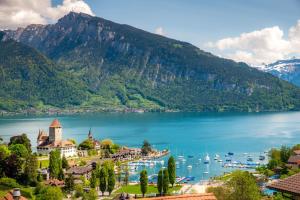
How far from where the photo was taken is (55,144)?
87125 millimetres

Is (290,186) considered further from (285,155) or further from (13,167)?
(285,155)

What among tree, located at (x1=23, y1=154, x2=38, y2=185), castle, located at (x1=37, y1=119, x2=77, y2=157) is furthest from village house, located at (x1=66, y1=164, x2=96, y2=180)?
castle, located at (x1=37, y1=119, x2=77, y2=157)

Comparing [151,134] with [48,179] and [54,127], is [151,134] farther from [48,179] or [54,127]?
[48,179]

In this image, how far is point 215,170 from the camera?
88.8 m

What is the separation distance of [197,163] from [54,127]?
31.9 metres

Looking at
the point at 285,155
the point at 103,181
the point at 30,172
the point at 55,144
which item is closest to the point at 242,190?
the point at 30,172

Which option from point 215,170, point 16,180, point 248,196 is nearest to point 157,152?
point 215,170

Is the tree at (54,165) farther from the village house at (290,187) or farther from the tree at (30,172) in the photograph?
the village house at (290,187)

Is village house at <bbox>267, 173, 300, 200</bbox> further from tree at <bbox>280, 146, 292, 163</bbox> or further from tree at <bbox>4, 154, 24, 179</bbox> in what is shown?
tree at <bbox>280, 146, 292, 163</bbox>

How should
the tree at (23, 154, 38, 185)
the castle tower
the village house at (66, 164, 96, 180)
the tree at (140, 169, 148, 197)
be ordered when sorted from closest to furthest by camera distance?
the tree at (23, 154, 38, 185) → the tree at (140, 169, 148, 197) → the village house at (66, 164, 96, 180) → the castle tower

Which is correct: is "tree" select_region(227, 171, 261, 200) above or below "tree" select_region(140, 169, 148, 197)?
above

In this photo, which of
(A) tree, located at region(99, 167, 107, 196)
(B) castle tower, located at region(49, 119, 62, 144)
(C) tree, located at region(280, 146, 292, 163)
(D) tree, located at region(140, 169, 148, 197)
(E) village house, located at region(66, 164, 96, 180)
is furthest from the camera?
(B) castle tower, located at region(49, 119, 62, 144)

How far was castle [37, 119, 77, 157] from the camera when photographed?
86.6m

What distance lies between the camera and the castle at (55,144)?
3408 inches
